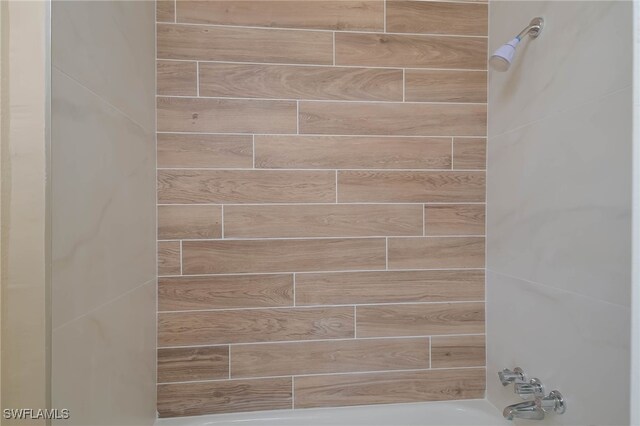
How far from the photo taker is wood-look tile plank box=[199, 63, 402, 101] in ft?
4.04

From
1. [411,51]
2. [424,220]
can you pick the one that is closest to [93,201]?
[424,220]

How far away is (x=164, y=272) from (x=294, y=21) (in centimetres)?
106

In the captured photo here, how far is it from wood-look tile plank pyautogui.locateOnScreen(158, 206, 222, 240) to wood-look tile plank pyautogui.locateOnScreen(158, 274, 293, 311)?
0.16 m

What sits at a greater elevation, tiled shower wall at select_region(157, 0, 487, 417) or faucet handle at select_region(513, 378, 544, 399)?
tiled shower wall at select_region(157, 0, 487, 417)

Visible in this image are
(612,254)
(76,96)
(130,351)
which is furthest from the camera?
(130,351)

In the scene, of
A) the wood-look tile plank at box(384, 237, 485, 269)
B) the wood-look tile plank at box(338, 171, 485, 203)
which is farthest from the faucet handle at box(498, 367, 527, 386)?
the wood-look tile plank at box(338, 171, 485, 203)

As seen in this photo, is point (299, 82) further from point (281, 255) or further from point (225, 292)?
point (225, 292)

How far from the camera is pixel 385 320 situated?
1.31 m

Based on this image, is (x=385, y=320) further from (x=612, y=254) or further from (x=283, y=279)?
(x=612, y=254)

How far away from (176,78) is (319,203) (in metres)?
0.70

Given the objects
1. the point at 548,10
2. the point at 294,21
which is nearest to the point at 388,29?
the point at 294,21

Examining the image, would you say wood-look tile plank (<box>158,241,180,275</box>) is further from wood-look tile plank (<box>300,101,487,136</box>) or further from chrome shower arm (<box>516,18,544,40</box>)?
chrome shower arm (<box>516,18,544,40</box>)

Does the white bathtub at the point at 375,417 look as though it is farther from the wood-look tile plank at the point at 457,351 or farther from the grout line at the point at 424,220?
the grout line at the point at 424,220

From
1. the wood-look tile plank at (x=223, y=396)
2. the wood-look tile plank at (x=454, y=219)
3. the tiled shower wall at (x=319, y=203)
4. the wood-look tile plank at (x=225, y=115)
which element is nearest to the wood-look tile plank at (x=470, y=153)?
the tiled shower wall at (x=319, y=203)
